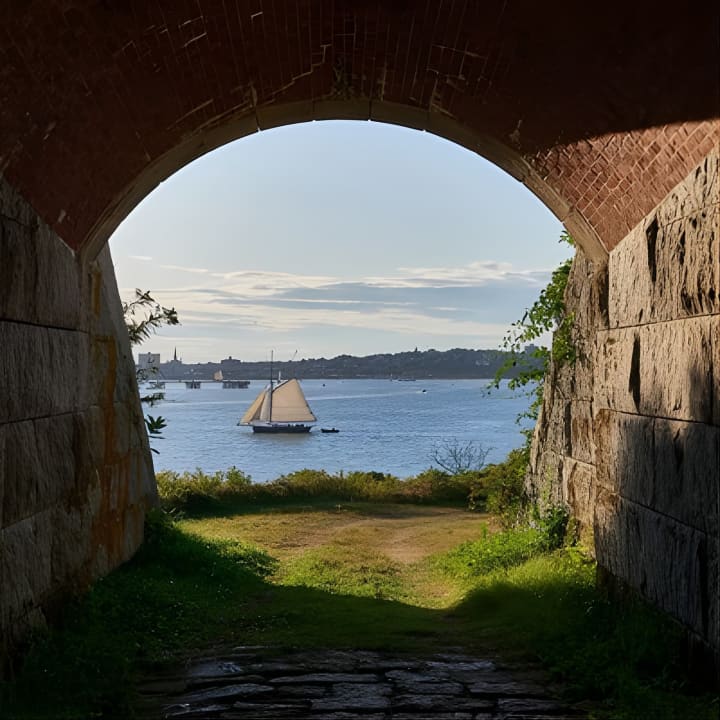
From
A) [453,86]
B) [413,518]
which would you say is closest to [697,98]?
[453,86]

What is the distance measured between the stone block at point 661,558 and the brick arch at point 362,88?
1.84 metres

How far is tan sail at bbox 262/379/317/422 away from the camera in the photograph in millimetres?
37250

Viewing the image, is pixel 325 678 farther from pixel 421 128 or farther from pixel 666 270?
pixel 421 128

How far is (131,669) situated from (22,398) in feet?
5.25

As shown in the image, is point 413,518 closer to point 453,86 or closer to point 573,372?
point 573,372

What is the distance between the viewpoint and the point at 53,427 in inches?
208

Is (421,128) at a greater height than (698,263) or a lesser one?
greater

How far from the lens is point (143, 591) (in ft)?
20.5

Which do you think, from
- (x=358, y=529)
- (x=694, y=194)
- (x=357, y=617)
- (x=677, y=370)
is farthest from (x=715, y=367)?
(x=358, y=529)

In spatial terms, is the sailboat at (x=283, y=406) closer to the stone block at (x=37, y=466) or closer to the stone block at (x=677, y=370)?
the stone block at (x=37, y=466)

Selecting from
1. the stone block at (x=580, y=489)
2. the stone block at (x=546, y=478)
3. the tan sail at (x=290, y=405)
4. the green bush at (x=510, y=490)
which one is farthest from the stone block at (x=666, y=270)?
the tan sail at (x=290, y=405)

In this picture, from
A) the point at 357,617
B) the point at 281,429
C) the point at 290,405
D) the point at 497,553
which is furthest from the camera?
the point at 281,429

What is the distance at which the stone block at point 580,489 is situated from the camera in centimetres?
649

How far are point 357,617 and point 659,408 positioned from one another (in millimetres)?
2479
